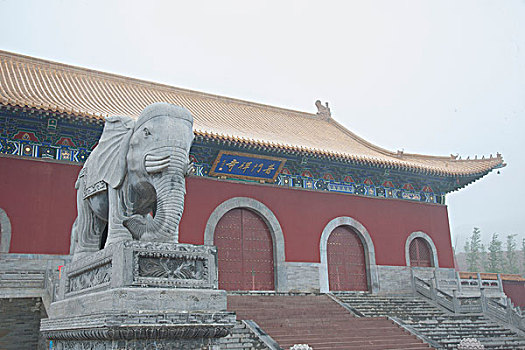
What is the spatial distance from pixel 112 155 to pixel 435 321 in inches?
385

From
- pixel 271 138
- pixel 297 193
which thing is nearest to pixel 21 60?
pixel 271 138

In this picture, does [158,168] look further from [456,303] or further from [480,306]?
[480,306]

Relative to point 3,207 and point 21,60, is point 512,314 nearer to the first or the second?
point 3,207

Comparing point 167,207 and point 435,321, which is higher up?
point 167,207

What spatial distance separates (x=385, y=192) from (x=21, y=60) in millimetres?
11810

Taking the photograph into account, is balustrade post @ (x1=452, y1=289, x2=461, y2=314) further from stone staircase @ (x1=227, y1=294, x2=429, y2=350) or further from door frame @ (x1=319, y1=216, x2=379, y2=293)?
stone staircase @ (x1=227, y1=294, x2=429, y2=350)

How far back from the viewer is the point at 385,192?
15781 millimetres

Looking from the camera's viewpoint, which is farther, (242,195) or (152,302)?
(242,195)

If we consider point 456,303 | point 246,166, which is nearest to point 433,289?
point 456,303

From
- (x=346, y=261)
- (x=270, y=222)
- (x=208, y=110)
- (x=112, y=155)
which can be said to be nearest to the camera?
(x=112, y=155)

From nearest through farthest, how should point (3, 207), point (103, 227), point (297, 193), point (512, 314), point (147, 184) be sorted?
1. point (147, 184)
2. point (103, 227)
3. point (3, 207)
4. point (512, 314)
5. point (297, 193)

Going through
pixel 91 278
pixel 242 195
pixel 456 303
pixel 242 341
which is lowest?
pixel 242 341

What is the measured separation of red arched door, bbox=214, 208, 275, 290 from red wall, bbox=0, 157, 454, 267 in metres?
0.51

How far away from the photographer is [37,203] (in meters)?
10.7
